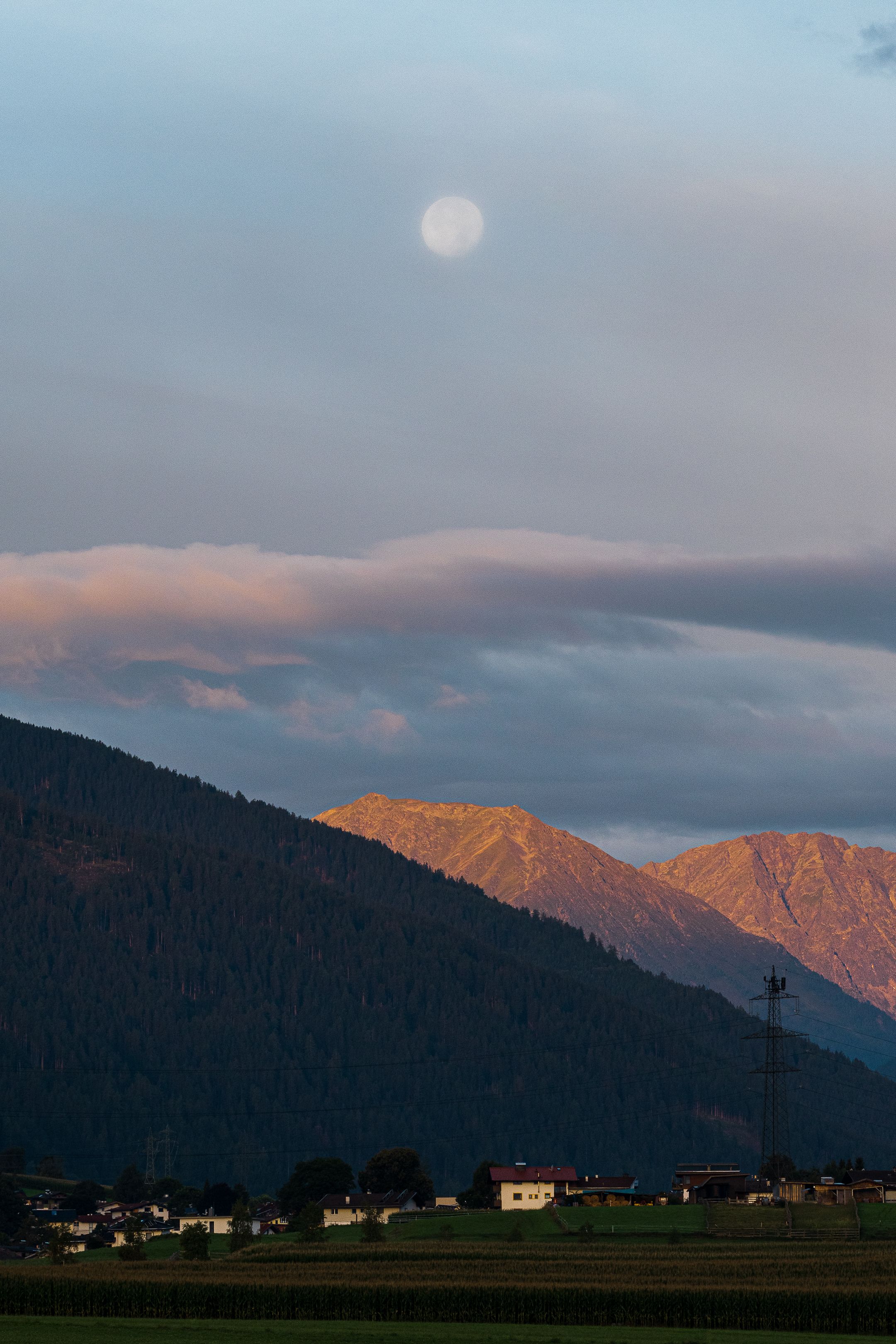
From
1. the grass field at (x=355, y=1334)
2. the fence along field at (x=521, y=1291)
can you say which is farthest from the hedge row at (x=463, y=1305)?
the grass field at (x=355, y=1334)

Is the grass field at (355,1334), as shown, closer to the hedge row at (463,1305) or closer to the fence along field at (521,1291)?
the hedge row at (463,1305)

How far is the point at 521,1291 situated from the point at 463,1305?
179 inches

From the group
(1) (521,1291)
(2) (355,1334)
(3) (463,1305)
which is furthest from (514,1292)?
(2) (355,1334)

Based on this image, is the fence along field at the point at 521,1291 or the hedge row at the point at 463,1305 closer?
the hedge row at the point at 463,1305

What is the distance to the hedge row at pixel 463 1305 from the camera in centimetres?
13325

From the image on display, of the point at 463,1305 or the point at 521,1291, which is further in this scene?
the point at 521,1291

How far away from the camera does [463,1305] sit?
13988cm

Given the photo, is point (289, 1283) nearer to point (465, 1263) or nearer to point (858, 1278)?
point (465, 1263)

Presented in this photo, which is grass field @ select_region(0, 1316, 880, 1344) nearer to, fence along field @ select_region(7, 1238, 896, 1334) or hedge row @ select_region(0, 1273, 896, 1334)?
hedge row @ select_region(0, 1273, 896, 1334)

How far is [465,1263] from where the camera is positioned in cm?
16900

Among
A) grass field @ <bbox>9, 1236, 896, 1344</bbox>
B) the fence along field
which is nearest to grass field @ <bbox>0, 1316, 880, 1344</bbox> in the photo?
grass field @ <bbox>9, 1236, 896, 1344</bbox>

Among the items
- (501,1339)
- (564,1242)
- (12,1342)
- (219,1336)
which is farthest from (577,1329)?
(564,1242)

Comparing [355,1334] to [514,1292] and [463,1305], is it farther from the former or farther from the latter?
[514,1292]

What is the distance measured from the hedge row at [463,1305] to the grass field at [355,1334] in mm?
4381
